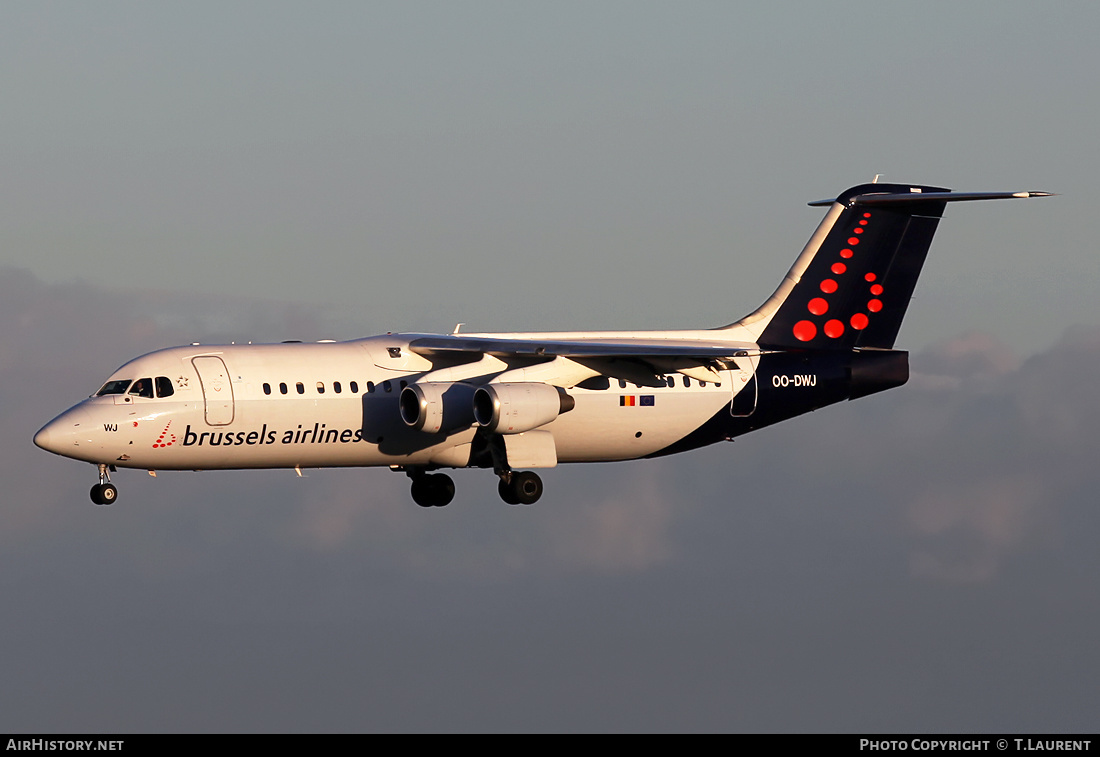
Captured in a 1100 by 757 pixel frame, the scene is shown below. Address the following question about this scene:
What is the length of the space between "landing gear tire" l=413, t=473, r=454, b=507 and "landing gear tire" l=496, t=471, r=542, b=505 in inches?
59.5

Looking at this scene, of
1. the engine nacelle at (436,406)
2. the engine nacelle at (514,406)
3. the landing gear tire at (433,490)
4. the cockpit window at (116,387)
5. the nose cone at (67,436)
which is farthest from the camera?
the landing gear tire at (433,490)

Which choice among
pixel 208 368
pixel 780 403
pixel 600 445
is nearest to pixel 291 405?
pixel 208 368

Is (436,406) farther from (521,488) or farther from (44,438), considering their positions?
(44,438)

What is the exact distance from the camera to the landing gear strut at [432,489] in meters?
31.1

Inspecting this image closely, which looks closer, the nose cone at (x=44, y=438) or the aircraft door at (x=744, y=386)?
the nose cone at (x=44, y=438)

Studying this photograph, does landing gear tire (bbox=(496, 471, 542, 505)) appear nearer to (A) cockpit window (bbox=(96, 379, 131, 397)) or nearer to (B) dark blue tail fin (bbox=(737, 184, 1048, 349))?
(B) dark blue tail fin (bbox=(737, 184, 1048, 349))

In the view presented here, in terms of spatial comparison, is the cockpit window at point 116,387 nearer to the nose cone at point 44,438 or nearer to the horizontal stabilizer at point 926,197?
the nose cone at point 44,438

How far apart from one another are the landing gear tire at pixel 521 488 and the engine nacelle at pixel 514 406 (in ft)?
4.16

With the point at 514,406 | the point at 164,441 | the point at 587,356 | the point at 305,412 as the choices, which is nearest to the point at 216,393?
the point at 164,441

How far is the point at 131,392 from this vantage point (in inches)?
1082

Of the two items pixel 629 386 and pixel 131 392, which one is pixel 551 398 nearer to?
pixel 629 386

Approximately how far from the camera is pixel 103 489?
27.5 meters

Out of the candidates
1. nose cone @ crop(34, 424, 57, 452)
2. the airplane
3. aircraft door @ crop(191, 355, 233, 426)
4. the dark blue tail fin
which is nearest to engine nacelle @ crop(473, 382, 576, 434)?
the airplane

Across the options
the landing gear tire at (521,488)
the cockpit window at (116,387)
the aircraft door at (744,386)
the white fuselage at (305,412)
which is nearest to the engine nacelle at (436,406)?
the white fuselage at (305,412)
